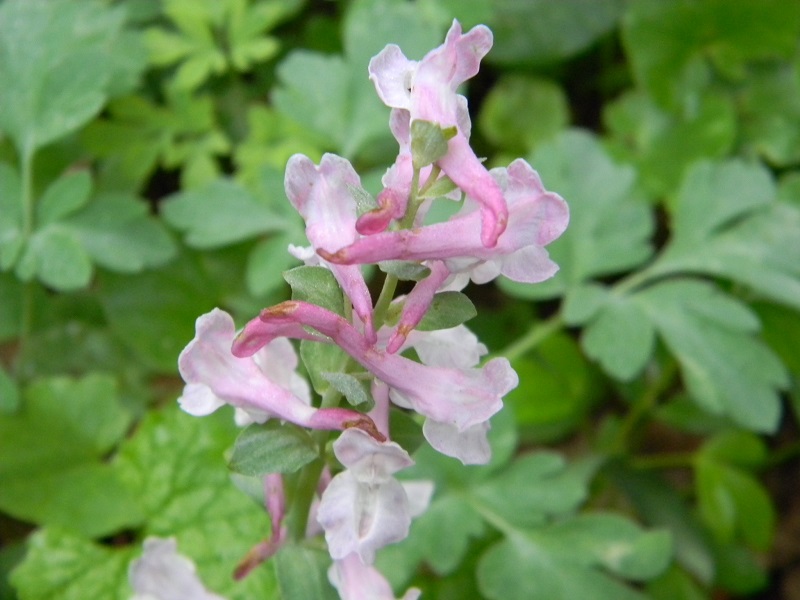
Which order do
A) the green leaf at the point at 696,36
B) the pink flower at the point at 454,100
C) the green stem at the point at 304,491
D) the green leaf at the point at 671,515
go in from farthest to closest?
1. the green leaf at the point at 696,36
2. the green leaf at the point at 671,515
3. the green stem at the point at 304,491
4. the pink flower at the point at 454,100

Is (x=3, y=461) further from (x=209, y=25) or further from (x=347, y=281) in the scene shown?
(x=209, y=25)

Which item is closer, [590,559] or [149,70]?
[590,559]

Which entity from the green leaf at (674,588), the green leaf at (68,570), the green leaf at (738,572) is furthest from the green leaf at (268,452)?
the green leaf at (738,572)

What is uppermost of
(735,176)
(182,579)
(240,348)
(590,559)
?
(240,348)

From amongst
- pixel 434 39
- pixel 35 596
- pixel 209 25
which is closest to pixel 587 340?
pixel 434 39

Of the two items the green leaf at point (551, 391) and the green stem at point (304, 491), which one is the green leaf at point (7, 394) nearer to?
the green stem at point (304, 491)

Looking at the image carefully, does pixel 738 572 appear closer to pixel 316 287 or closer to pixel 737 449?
pixel 737 449

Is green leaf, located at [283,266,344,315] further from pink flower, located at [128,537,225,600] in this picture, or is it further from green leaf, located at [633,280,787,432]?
green leaf, located at [633,280,787,432]

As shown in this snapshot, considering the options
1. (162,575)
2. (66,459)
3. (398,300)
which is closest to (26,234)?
(66,459)
